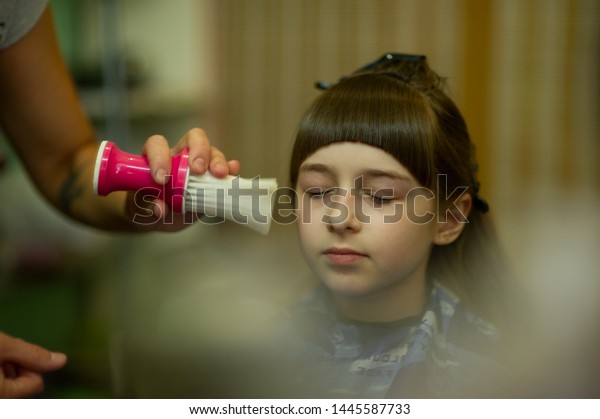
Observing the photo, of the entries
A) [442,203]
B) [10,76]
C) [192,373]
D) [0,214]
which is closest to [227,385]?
[192,373]

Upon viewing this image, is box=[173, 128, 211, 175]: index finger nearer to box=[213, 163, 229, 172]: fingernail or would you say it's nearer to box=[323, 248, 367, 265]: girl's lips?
box=[213, 163, 229, 172]: fingernail

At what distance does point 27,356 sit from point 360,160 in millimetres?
397

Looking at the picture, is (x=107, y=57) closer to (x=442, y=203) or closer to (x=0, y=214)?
(x=0, y=214)

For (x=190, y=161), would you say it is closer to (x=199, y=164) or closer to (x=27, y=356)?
(x=199, y=164)

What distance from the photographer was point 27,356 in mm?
648

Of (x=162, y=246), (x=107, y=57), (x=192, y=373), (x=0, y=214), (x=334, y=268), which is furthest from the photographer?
(x=0, y=214)

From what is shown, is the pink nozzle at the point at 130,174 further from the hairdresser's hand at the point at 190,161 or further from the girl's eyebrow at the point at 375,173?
the girl's eyebrow at the point at 375,173

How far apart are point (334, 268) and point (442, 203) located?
139 mm

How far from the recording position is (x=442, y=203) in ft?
2.22

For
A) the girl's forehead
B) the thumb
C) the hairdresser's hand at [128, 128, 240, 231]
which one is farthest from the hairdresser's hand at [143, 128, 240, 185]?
the thumb

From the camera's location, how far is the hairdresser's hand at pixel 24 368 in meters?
0.65

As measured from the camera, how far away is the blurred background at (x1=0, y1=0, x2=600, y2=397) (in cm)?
76

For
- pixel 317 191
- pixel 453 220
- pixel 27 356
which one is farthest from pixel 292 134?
pixel 27 356

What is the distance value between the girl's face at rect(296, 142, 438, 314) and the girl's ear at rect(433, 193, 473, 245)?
0.6 inches
